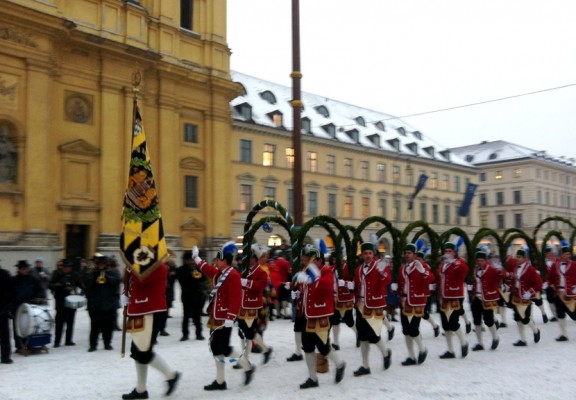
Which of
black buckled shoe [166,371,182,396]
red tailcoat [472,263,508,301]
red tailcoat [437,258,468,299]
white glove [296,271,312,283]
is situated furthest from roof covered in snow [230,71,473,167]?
black buckled shoe [166,371,182,396]

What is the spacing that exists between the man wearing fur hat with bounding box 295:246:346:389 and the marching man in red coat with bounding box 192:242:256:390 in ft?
3.06

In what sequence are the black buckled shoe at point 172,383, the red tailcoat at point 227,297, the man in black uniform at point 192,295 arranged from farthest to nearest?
the man in black uniform at point 192,295, the red tailcoat at point 227,297, the black buckled shoe at point 172,383

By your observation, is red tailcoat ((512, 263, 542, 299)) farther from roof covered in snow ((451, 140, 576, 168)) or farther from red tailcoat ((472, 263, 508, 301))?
roof covered in snow ((451, 140, 576, 168))

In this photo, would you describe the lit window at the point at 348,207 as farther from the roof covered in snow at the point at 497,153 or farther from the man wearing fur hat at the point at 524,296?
the man wearing fur hat at the point at 524,296

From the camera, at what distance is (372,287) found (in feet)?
33.8

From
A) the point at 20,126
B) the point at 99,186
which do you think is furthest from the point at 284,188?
the point at 20,126

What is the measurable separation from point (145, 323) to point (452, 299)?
608 cm

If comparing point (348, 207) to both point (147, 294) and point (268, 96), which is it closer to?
point (268, 96)

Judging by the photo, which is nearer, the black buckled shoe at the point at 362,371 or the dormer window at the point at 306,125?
the black buckled shoe at the point at 362,371

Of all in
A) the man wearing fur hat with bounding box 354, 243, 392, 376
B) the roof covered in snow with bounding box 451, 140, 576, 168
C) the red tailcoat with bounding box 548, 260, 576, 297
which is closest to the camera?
the man wearing fur hat with bounding box 354, 243, 392, 376

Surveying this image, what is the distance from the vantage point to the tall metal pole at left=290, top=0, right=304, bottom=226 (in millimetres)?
13344

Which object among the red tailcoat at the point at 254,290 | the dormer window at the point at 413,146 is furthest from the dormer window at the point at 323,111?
the red tailcoat at the point at 254,290

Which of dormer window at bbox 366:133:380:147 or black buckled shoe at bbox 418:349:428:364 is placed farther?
dormer window at bbox 366:133:380:147

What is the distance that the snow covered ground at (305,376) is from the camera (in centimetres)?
834
